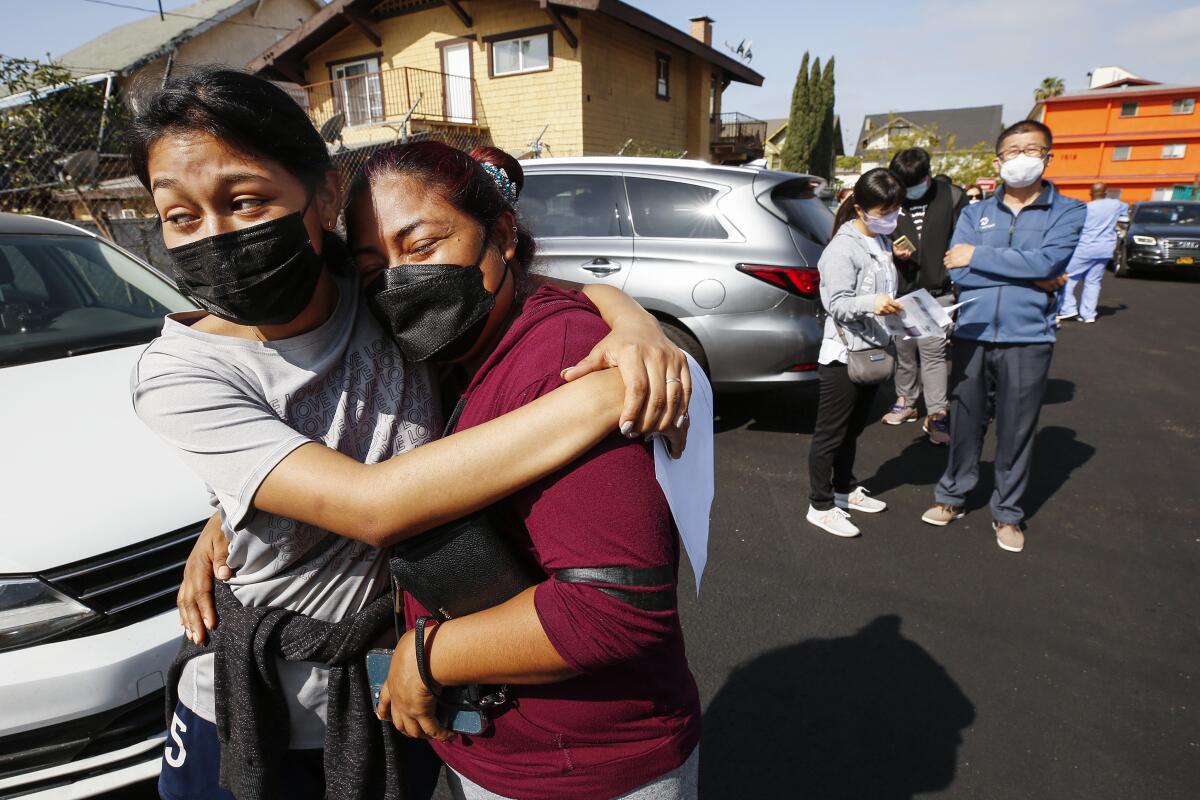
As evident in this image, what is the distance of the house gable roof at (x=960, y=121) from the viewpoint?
202ft

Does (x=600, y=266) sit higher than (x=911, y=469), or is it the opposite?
(x=600, y=266)

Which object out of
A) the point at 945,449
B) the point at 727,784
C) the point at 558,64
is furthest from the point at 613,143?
the point at 727,784

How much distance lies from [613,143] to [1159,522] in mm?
16124

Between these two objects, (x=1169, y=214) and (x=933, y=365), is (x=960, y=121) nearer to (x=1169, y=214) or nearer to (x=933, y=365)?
(x=1169, y=214)

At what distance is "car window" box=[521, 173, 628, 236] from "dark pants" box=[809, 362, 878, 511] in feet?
7.13

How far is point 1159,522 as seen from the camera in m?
4.18

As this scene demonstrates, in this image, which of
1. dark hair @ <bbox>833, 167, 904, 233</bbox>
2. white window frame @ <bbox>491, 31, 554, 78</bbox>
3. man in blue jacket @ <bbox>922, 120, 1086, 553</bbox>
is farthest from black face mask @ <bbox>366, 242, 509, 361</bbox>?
white window frame @ <bbox>491, 31, 554, 78</bbox>

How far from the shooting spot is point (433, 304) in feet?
3.83

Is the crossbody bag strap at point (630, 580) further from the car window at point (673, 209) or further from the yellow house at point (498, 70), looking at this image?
the yellow house at point (498, 70)

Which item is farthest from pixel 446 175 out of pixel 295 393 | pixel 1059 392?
pixel 1059 392

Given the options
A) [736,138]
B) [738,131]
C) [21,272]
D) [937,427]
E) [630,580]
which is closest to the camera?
[630,580]

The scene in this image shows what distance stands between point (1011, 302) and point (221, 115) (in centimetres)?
399

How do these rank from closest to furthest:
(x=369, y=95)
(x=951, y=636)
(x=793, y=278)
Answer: (x=951, y=636) → (x=793, y=278) → (x=369, y=95)

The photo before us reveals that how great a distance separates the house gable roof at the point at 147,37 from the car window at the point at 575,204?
19548 mm
